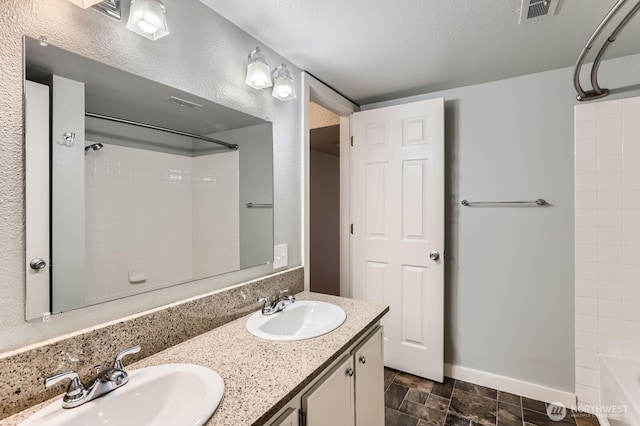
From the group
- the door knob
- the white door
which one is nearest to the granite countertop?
the door knob

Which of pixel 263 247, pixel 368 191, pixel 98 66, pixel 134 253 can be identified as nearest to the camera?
pixel 98 66

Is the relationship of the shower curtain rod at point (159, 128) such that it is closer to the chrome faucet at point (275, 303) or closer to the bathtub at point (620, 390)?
the chrome faucet at point (275, 303)

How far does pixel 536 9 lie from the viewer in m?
1.39

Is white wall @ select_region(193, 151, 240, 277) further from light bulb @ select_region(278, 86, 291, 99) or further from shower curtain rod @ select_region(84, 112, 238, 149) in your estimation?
light bulb @ select_region(278, 86, 291, 99)

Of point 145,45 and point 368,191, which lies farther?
point 368,191

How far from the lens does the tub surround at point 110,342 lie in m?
0.79

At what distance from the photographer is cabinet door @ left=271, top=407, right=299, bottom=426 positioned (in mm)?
892

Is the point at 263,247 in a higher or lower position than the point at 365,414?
higher

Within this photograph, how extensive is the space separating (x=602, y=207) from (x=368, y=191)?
1430 millimetres

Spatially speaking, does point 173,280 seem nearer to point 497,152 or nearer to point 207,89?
point 207,89

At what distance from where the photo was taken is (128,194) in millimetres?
1081

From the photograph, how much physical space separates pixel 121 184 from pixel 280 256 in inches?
35.5

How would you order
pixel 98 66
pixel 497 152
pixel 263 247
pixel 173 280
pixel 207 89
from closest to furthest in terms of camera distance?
1. pixel 98 66
2. pixel 173 280
3. pixel 207 89
4. pixel 263 247
5. pixel 497 152

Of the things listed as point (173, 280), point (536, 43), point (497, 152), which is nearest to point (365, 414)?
point (173, 280)
